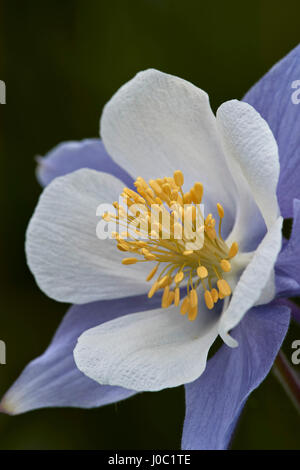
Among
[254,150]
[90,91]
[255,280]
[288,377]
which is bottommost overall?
[288,377]

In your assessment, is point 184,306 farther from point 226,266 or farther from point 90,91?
point 90,91

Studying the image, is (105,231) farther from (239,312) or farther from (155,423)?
(155,423)


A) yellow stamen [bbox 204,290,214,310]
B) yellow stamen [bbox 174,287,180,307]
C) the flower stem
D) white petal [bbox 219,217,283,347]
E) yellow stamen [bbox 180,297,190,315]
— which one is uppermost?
white petal [bbox 219,217,283,347]

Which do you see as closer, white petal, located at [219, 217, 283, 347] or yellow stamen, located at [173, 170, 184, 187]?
white petal, located at [219, 217, 283, 347]

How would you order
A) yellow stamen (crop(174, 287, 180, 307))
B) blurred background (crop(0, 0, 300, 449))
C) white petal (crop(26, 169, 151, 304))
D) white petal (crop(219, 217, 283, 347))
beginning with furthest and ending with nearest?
blurred background (crop(0, 0, 300, 449))
white petal (crop(26, 169, 151, 304))
yellow stamen (crop(174, 287, 180, 307))
white petal (crop(219, 217, 283, 347))

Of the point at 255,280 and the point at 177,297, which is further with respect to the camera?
the point at 177,297

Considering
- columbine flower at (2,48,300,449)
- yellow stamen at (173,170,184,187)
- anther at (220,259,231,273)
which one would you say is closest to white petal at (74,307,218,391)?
columbine flower at (2,48,300,449)

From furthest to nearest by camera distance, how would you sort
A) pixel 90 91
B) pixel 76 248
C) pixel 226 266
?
pixel 90 91, pixel 76 248, pixel 226 266

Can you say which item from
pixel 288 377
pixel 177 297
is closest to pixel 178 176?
pixel 177 297

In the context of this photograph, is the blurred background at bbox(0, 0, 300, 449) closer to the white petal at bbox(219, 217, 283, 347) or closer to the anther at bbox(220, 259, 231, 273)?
the anther at bbox(220, 259, 231, 273)
